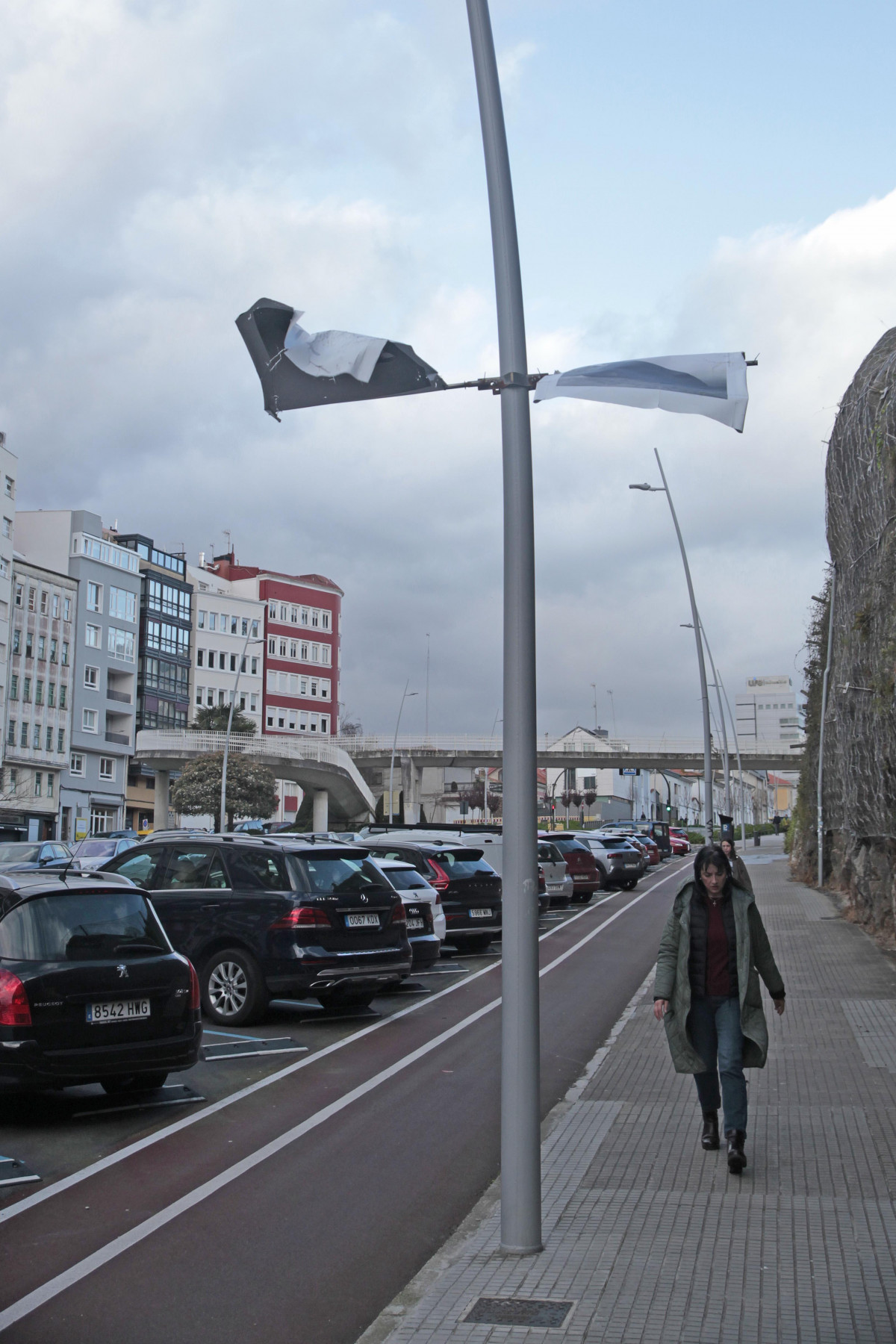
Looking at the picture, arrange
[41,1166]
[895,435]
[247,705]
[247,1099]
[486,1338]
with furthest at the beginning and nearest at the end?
[247,705] < [895,435] < [247,1099] < [41,1166] < [486,1338]

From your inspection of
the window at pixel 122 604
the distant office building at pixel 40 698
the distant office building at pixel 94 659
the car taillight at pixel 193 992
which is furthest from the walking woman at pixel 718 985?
the window at pixel 122 604

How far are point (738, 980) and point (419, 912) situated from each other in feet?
31.5

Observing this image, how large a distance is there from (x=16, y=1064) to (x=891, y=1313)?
5.47 metres

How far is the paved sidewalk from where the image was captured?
4.71 m

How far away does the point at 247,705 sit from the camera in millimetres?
101062

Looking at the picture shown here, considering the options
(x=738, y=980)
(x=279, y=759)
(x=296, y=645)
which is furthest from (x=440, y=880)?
(x=296, y=645)

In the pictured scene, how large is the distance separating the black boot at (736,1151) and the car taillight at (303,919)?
20.2 feet

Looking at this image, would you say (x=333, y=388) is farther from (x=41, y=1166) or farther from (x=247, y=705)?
(x=247, y=705)

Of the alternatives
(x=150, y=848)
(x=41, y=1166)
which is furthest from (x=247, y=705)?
(x=41, y=1166)

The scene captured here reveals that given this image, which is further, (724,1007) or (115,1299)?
(724,1007)

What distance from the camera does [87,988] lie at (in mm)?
8492

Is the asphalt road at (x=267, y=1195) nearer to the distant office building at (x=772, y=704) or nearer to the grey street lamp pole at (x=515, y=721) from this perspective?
the grey street lamp pole at (x=515, y=721)

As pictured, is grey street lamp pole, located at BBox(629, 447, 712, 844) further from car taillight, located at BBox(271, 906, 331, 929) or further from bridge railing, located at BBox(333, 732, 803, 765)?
bridge railing, located at BBox(333, 732, 803, 765)

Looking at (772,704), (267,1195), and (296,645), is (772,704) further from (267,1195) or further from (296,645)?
(267,1195)
